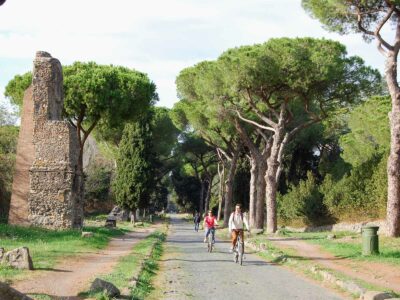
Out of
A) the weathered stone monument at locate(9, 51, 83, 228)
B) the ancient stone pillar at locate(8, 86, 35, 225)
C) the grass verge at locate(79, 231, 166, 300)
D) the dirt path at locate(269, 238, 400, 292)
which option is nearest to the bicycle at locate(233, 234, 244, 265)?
the dirt path at locate(269, 238, 400, 292)

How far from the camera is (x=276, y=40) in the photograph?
91.0 ft

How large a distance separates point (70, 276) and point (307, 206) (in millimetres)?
25129

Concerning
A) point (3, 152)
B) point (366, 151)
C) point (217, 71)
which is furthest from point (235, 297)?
point (366, 151)

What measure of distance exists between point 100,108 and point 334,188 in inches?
568

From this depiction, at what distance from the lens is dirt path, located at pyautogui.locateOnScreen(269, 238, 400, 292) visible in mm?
12094

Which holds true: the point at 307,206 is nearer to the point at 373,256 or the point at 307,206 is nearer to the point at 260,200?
the point at 260,200

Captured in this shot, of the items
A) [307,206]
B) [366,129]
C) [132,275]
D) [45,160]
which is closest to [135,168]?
[307,206]

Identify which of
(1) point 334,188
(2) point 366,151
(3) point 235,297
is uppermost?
(2) point 366,151

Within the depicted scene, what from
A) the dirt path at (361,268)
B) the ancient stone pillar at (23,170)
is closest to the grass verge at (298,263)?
the dirt path at (361,268)

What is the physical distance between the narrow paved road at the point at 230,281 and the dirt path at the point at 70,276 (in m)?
1.51

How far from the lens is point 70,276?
11.8 metres

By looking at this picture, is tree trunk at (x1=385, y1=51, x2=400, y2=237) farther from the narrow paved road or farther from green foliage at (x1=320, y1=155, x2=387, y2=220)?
green foliage at (x1=320, y1=155, x2=387, y2=220)

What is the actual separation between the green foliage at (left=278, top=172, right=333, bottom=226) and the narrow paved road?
715 inches

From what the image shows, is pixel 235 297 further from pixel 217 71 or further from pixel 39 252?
pixel 217 71
